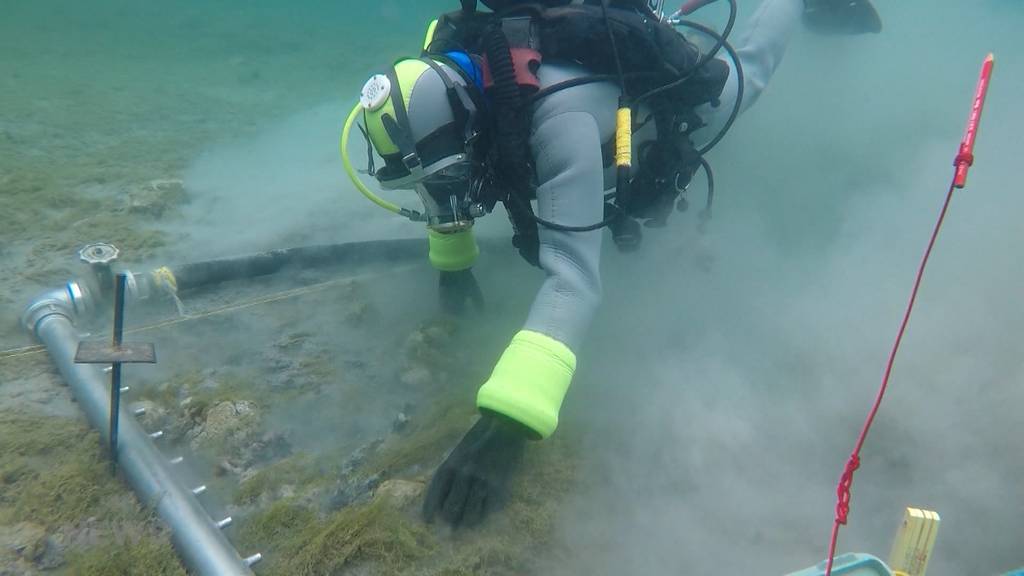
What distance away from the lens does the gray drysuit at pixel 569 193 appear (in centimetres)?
262

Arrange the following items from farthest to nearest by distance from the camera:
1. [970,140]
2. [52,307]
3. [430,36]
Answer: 1. [52,307]
2. [430,36]
3. [970,140]

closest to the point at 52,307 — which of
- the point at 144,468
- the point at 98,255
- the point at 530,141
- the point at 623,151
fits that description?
the point at 98,255

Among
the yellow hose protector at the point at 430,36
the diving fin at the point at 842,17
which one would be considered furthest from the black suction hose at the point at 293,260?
the diving fin at the point at 842,17

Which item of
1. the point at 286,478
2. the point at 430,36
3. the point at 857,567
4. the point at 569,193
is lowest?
the point at 286,478

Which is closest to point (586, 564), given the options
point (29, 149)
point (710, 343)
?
point (710, 343)

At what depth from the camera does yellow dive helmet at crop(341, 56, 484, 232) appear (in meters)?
2.60

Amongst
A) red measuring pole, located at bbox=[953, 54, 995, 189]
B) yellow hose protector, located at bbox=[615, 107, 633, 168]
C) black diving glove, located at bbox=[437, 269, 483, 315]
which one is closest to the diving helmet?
yellow hose protector, located at bbox=[615, 107, 633, 168]

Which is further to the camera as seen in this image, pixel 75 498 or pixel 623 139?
pixel 623 139

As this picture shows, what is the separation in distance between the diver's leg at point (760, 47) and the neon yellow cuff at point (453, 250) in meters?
1.70

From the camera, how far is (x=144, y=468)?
2.56m

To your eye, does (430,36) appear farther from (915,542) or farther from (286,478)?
(915,542)

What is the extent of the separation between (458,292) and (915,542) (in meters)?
2.86

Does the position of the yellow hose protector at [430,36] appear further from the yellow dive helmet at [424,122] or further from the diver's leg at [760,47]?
the diver's leg at [760,47]

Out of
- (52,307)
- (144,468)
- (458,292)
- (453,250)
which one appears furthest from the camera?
(458,292)
